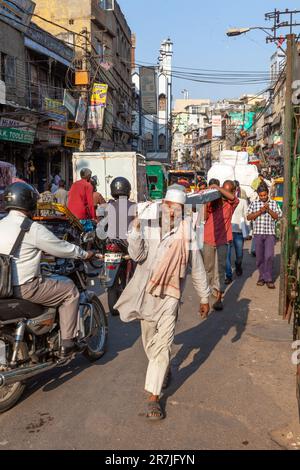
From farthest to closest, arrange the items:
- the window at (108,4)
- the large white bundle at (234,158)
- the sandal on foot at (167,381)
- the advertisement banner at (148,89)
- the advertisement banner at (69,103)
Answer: the advertisement banner at (148,89), the window at (108,4), the advertisement banner at (69,103), the large white bundle at (234,158), the sandal on foot at (167,381)

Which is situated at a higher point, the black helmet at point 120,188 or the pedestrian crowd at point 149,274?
the black helmet at point 120,188

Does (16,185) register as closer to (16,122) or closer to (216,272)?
(216,272)

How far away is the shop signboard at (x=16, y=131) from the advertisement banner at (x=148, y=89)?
92.9 feet

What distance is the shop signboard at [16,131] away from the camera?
1605cm

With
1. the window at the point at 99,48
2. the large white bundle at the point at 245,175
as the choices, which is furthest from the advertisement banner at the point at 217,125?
the large white bundle at the point at 245,175

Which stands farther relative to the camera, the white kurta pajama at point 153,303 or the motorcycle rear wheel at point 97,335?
the motorcycle rear wheel at point 97,335

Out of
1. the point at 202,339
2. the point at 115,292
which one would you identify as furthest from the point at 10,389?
the point at 115,292

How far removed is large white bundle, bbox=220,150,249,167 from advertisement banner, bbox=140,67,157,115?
2896 cm

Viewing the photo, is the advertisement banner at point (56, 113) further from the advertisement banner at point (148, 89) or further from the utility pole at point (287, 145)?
the advertisement banner at point (148, 89)

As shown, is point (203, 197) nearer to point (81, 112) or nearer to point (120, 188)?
point (120, 188)

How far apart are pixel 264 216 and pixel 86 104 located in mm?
13489

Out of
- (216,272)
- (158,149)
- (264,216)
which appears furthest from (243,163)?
(158,149)

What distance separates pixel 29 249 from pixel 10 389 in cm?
117

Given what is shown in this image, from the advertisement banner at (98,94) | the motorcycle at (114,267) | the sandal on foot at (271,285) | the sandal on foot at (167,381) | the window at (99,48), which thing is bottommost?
the sandal on foot at (271,285)
